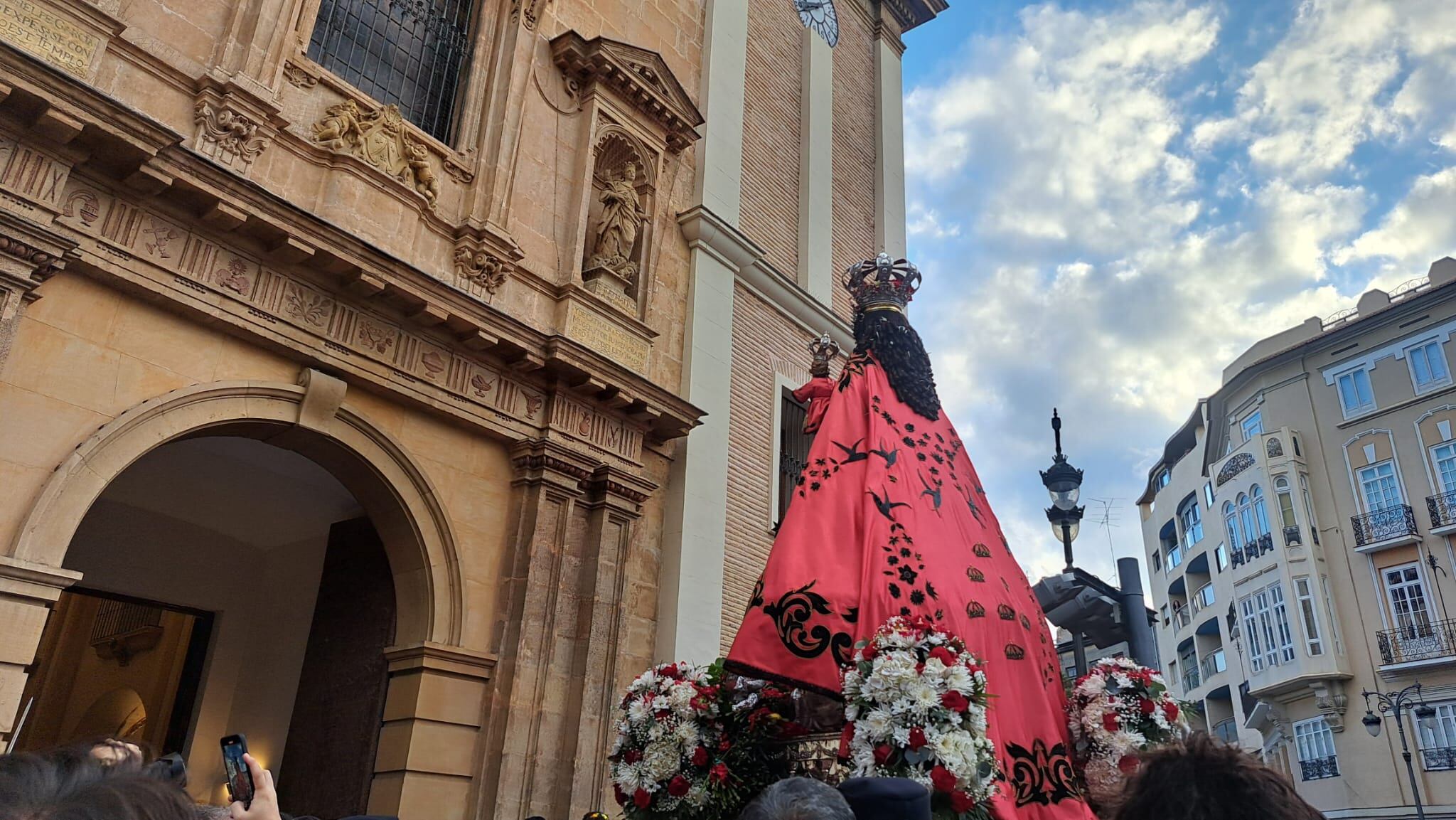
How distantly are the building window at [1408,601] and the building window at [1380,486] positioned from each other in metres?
1.64

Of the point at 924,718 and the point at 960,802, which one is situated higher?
the point at 924,718

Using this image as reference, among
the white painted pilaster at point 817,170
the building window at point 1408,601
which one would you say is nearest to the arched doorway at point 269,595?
the white painted pilaster at point 817,170

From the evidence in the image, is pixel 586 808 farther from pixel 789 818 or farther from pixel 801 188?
pixel 801 188

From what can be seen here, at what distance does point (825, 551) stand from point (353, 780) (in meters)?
5.42

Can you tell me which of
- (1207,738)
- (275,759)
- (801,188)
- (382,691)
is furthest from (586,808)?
(801,188)

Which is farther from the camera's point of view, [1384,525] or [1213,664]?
[1213,664]

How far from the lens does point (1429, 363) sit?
85.0ft

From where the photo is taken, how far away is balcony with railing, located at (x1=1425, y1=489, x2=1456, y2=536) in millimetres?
24234

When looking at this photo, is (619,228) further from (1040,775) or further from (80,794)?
(80,794)

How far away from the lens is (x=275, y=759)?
900cm

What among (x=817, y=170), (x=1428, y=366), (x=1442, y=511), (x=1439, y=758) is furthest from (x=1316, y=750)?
(x=817, y=170)

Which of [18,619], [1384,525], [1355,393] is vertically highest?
[1355,393]

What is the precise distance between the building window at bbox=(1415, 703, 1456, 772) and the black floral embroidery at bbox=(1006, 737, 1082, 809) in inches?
958

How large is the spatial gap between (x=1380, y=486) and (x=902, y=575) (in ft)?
89.7
